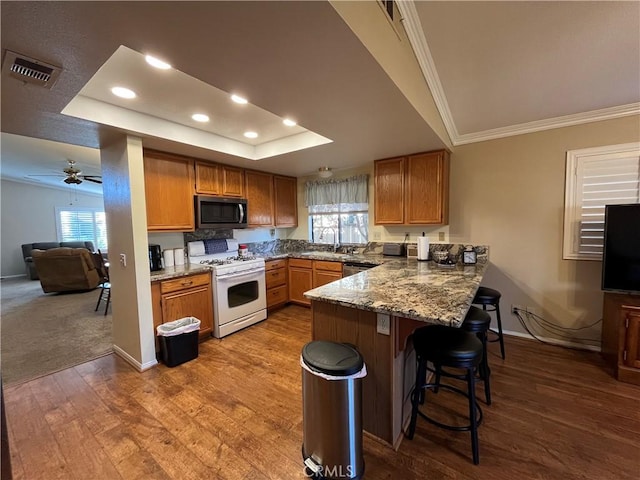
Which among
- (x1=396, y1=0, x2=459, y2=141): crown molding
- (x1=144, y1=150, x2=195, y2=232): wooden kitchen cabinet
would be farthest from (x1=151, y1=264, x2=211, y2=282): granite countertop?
(x1=396, y1=0, x2=459, y2=141): crown molding

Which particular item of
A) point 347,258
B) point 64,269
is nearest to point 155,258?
point 347,258

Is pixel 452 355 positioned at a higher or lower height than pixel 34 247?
lower

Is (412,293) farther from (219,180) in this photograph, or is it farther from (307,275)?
(219,180)

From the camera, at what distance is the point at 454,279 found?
225cm

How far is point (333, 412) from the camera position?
1407 mm

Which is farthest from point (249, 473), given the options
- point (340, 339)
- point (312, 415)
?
point (340, 339)

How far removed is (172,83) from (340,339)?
221 cm

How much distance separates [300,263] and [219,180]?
170 centimetres

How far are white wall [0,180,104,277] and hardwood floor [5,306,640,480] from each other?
7825 mm

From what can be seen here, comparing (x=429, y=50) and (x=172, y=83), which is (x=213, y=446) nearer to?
(x=172, y=83)

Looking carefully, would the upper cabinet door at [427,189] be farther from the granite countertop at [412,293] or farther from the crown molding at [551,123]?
the granite countertop at [412,293]

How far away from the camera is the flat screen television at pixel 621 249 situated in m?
2.31

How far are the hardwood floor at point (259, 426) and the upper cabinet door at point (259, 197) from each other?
2.15 metres

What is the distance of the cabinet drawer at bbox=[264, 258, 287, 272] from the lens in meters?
4.05
